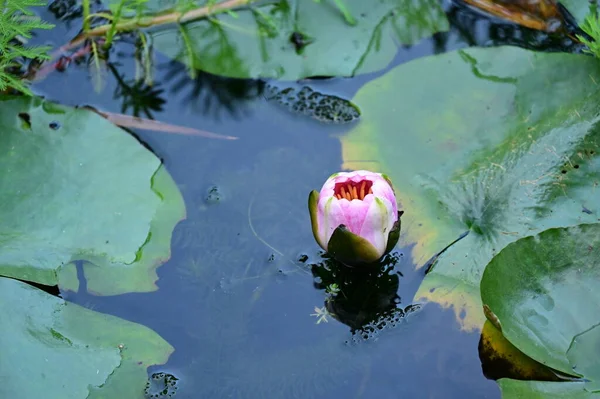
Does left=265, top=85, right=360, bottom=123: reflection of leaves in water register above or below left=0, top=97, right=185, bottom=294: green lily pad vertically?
above

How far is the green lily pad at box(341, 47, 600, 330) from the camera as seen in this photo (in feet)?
6.99

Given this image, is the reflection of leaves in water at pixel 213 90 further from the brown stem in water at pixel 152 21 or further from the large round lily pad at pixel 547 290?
the large round lily pad at pixel 547 290

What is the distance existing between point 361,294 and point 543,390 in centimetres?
58

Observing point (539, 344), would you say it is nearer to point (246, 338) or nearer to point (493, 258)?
point (493, 258)

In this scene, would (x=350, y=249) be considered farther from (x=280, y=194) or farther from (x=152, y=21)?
(x=152, y=21)

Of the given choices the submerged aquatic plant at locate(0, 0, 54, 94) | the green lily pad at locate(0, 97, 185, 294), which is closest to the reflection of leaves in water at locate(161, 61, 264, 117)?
the green lily pad at locate(0, 97, 185, 294)

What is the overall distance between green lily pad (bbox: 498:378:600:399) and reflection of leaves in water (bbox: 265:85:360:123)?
108cm

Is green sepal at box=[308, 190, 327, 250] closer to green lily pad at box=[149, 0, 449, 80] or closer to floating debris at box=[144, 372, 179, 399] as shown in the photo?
floating debris at box=[144, 372, 179, 399]

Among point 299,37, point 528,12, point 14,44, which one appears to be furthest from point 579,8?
point 14,44

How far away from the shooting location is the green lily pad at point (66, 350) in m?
1.89

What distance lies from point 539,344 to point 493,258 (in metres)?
0.26

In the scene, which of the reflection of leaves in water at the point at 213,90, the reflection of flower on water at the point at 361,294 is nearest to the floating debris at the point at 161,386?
the reflection of flower on water at the point at 361,294

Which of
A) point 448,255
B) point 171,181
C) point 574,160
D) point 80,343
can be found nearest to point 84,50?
point 171,181

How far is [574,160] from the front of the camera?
2.21 m
